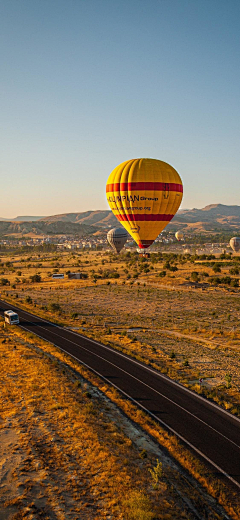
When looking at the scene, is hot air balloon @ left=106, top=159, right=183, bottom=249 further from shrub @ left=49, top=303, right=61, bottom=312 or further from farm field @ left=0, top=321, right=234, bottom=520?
farm field @ left=0, top=321, right=234, bottom=520

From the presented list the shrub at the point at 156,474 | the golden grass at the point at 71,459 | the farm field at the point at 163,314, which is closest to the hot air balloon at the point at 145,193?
the farm field at the point at 163,314

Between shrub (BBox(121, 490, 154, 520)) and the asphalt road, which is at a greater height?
shrub (BBox(121, 490, 154, 520))

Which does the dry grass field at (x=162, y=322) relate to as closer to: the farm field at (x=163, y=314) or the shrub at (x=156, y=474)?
the farm field at (x=163, y=314)

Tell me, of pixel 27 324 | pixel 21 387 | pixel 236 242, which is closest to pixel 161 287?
pixel 27 324

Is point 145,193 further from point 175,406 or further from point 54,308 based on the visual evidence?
point 175,406

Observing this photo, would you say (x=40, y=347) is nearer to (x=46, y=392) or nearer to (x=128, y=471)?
(x=46, y=392)

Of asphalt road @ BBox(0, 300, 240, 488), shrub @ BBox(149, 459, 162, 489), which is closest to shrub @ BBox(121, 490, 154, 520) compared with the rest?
shrub @ BBox(149, 459, 162, 489)

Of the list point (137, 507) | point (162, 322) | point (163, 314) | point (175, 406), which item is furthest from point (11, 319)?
point (137, 507)
